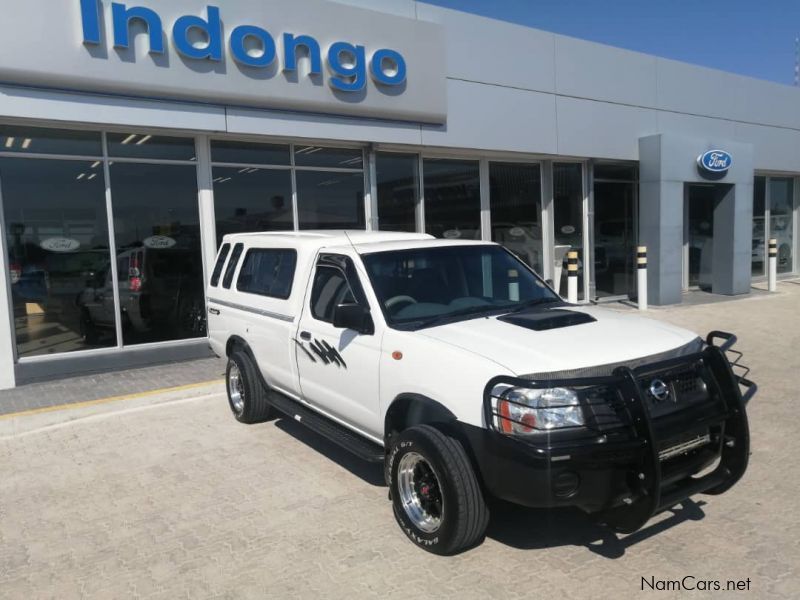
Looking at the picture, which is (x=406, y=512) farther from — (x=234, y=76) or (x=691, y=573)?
(x=234, y=76)

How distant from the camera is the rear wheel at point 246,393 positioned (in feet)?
20.9

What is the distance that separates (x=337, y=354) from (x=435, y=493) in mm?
1385

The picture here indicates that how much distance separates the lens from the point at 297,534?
4254 mm

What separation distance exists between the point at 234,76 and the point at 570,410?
25.7 ft

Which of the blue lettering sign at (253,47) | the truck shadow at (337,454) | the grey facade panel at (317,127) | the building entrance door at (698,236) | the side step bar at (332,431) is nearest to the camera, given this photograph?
the side step bar at (332,431)

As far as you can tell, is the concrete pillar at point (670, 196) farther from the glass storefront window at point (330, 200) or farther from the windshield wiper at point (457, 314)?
the windshield wiper at point (457, 314)

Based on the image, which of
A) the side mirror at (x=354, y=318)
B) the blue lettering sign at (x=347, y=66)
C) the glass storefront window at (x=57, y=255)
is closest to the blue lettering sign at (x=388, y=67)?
the blue lettering sign at (x=347, y=66)

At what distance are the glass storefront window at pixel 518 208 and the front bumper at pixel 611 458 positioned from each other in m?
10.3

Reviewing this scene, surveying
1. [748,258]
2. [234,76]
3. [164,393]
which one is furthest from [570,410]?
[748,258]

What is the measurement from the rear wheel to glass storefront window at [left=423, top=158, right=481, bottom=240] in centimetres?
678

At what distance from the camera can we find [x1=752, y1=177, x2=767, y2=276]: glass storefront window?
19.9 meters

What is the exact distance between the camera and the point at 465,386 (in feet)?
12.0

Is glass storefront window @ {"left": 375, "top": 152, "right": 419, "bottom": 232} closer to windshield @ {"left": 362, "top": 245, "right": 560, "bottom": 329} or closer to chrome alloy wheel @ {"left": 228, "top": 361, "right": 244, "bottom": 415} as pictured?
chrome alloy wheel @ {"left": 228, "top": 361, "right": 244, "bottom": 415}

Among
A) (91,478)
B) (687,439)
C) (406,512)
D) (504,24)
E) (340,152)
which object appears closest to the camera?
(687,439)
